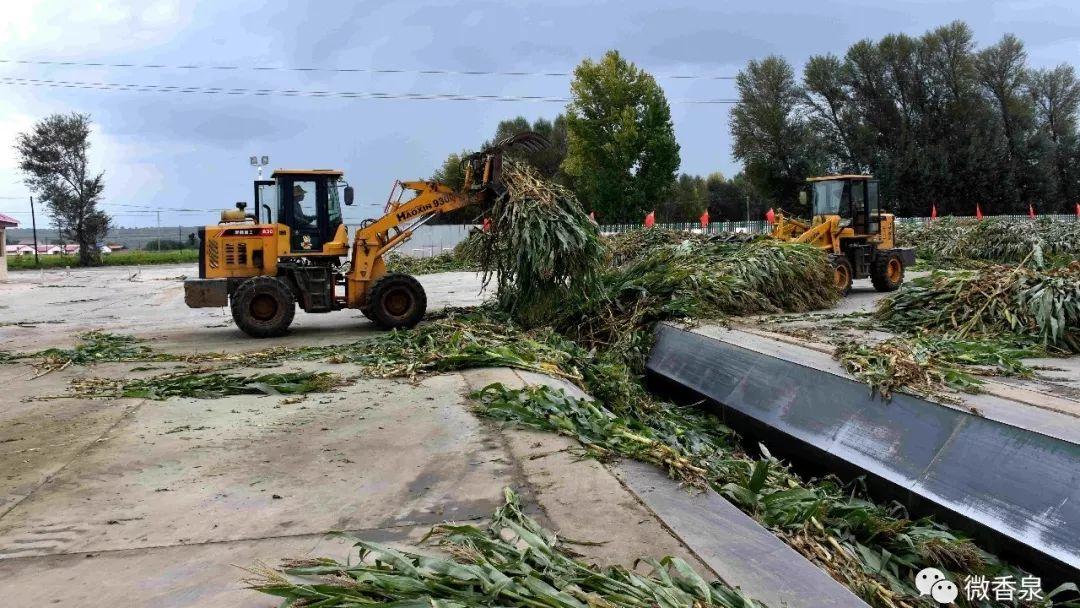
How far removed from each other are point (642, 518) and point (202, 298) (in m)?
10.2

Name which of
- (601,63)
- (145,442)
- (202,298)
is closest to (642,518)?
(145,442)

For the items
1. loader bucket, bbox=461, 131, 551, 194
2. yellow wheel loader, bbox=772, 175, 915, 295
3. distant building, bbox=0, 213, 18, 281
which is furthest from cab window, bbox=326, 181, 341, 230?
distant building, bbox=0, 213, 18, 281

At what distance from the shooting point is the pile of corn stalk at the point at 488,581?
10.8 ft

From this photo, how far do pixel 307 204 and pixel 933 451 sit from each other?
10.2 metres

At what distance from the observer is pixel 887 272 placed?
693 inches

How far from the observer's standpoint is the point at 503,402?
7090mm

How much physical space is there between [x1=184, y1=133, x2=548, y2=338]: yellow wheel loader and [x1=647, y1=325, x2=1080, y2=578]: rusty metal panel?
5902 millimetres

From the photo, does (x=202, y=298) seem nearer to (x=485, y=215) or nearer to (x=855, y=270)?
(x=485, y=215)

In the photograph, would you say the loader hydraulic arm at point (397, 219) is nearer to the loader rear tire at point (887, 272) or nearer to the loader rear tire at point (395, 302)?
the loader rear tire at point (395, 302)

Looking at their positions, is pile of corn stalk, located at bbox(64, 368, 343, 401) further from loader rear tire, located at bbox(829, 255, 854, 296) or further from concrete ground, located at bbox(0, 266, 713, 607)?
loader rear tire, located at bbox(829, 255, 854, 296)

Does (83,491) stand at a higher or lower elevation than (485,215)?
lower

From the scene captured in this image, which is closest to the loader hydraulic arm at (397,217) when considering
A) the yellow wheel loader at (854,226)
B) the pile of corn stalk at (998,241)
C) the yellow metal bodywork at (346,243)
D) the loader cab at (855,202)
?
the yellow metal bodywork at (346,243)

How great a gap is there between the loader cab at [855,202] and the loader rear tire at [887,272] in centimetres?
64

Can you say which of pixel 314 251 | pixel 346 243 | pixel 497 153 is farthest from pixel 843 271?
pixel 314 251
